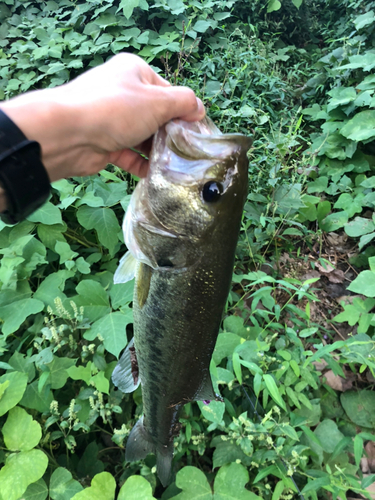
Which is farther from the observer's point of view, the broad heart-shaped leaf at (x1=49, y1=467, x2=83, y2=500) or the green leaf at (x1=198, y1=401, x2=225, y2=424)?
the green leaf at (x1=198, y1=401, x2=225, y2=424)

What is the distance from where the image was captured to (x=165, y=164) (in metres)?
1.18

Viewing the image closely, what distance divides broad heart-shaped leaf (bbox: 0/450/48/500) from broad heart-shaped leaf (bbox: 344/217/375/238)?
3.39 meters

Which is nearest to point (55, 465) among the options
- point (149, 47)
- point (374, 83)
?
point (149, 47)

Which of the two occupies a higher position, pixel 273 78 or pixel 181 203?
pixel 181 203

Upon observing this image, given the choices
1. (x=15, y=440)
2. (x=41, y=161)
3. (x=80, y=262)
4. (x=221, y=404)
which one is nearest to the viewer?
(x=41, y=161)

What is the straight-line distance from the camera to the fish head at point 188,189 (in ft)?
3.82

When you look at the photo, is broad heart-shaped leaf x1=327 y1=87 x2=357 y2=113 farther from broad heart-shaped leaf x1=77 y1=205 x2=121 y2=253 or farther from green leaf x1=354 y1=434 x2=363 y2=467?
green leaf x1=354 y1=434 x2=363 y2=467

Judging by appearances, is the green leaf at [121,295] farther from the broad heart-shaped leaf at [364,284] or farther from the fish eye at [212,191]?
the broad heart-shaped leaf at [364,284]

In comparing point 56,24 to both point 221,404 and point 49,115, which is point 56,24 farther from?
point 221,404

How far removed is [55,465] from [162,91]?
2.31m

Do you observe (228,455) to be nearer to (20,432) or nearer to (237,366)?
(237,366)

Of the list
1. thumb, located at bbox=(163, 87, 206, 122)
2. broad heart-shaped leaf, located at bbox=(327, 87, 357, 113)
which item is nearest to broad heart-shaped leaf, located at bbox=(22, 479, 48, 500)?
thumb, located at bbox=(163, 87, 206, 122)

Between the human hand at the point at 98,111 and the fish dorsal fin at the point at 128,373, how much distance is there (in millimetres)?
1130

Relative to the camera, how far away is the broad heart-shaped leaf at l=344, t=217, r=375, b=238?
10.8ft
